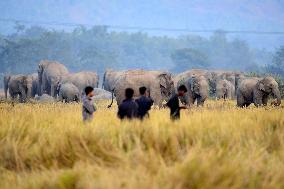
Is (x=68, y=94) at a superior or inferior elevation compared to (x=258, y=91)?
inferior

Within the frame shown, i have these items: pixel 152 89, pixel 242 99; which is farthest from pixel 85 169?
pixel 242 99

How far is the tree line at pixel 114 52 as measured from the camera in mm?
96188

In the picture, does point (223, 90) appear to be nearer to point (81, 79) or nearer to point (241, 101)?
point (81, 79)

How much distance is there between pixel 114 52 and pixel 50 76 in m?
76.5

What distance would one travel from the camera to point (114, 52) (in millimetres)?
113000

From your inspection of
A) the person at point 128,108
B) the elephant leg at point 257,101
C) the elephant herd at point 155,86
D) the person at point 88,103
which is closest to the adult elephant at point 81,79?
the elephant herd at point 155,86

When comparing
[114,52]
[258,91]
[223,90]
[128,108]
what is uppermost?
[114,52]

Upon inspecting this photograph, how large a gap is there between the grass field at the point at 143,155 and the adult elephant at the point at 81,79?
25.5 m

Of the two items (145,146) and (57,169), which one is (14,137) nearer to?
(57,169)

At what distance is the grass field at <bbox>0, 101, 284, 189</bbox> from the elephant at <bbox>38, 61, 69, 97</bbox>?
25.4 metres

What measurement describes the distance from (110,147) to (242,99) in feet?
58.4

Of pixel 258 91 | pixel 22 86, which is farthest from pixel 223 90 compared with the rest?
pixel 258 91

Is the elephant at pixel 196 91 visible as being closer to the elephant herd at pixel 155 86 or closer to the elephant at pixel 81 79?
the elephant herd at pixel 155 86

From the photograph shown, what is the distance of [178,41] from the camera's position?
172375mm
